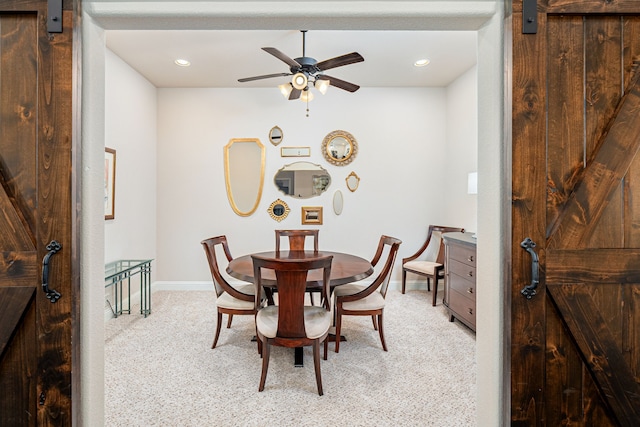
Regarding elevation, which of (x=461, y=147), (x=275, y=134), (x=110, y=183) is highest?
(x=275, y=134)

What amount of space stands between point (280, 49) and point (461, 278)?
3029 mm

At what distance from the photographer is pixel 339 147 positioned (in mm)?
4273

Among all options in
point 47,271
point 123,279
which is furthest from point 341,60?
point 123,279

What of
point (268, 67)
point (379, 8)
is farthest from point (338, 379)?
point (268, 67)

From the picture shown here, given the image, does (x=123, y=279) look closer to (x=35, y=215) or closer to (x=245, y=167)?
(x=245, y=167)

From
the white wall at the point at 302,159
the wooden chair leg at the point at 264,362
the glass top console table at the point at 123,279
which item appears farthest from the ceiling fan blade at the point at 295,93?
the glass top console table at the point at 123,279

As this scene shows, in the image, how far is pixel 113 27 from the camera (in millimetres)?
1268

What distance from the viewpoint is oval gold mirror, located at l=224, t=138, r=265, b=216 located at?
425 centimetres

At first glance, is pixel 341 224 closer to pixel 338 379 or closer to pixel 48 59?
pixel 338 379

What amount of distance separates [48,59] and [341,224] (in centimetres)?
353

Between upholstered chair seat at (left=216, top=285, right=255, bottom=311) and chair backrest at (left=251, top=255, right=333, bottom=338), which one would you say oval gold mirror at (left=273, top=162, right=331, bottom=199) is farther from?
chair backrest at (left=251, top=255, right=333, bottom=338)

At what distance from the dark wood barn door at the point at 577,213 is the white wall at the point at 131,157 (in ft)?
12.1

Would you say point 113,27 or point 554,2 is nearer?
point 554,2

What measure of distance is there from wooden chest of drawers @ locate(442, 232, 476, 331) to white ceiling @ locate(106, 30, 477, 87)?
6.65 ft
